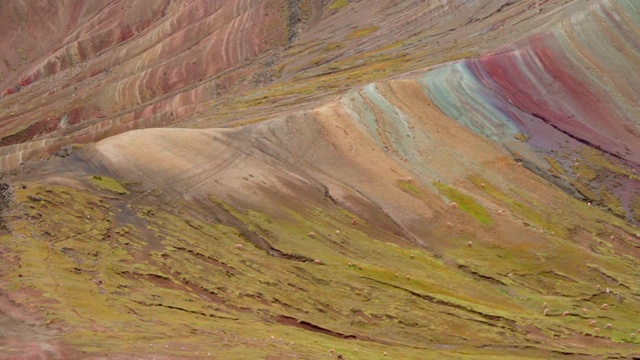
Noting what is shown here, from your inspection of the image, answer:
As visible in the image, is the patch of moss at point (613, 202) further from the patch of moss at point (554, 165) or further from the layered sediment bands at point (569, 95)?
the patch of moss at point (554, 165)

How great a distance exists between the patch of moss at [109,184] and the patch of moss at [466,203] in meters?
18.8

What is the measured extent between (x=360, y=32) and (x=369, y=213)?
48304 millimetres

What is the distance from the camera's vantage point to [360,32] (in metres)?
91.4

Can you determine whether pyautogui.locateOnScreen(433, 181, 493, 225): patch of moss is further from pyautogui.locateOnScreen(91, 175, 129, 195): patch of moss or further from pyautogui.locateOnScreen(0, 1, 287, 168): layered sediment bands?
pyautogui.locateOnScreen(0, 1, 287, 168): layered sediment bands

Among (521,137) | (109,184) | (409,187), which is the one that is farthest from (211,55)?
(109,184)

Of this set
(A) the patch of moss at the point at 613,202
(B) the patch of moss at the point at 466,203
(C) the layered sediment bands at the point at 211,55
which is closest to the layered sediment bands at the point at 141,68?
(C) the layered sediment bands at the point at 211,55

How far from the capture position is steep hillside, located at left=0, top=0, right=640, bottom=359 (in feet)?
93.4

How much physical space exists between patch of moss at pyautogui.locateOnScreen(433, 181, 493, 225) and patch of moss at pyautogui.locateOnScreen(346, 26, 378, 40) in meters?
42.4

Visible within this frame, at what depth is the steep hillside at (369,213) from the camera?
28469 mm

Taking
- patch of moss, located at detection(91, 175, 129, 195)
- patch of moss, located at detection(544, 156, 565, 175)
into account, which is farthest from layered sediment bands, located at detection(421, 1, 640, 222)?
patch of moss, located at detection(91, 175, 129, 195)

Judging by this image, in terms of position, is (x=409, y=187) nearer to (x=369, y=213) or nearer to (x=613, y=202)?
(x=369, y=213)

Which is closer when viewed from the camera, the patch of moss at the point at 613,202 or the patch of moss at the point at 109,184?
the patch of moss at the point at 109,184

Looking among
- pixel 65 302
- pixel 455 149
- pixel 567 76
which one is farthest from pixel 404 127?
pixel 65 302

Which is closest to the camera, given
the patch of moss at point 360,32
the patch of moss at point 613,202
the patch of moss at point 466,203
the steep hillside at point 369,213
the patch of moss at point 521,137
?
the steep hillside at point 369,213
